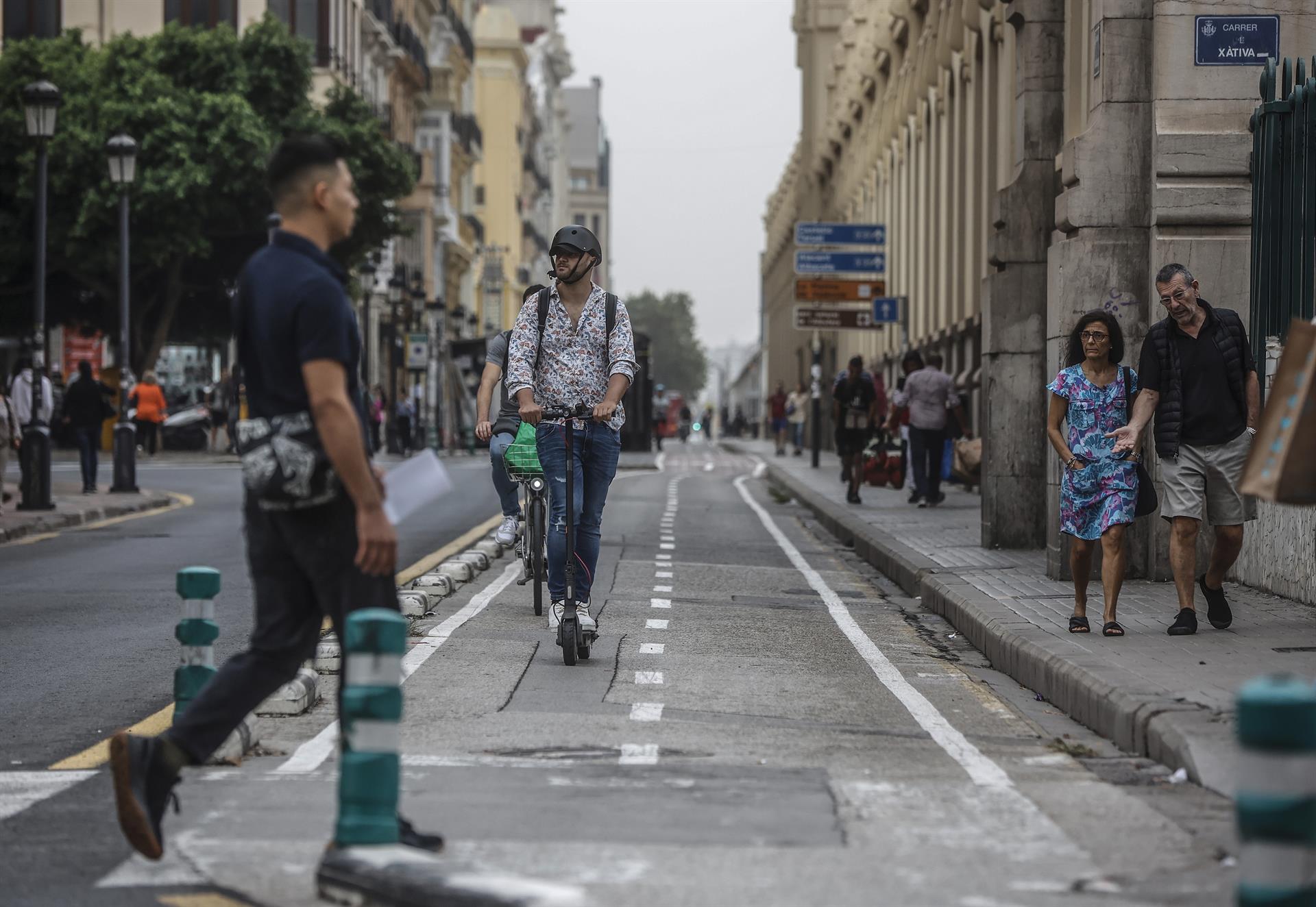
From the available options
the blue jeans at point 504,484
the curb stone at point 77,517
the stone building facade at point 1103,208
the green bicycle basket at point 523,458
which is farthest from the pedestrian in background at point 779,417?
the green bicycle basket at point 523,458

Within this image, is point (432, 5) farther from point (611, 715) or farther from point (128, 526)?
point (611, 715)

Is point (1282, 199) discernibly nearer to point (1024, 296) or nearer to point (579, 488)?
point (1024, 296)

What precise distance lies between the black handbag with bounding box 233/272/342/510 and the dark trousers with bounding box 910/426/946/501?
1876 cm

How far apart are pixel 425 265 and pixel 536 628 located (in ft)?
194

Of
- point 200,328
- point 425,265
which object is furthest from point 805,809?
point 425,265

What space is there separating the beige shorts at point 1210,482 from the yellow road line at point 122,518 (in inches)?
490

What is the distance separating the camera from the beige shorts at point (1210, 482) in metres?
10.6

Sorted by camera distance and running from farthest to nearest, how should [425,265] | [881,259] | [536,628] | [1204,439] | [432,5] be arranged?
[432,5], [425,265], [881,259], [536,628], [1204,439]

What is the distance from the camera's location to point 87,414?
1064 inches

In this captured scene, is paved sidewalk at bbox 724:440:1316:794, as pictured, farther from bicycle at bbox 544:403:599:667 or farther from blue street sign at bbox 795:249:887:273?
blue street sign at bbox 795:249:887:273

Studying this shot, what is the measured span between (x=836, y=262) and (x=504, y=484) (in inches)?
996

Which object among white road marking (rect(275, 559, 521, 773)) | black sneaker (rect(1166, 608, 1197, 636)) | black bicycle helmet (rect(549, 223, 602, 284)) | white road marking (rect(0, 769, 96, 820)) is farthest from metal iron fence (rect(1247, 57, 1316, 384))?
white road marking (rect(0, 769, 96, 820))

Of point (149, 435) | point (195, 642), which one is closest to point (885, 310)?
point (149, 435)

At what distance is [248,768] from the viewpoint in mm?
7000
